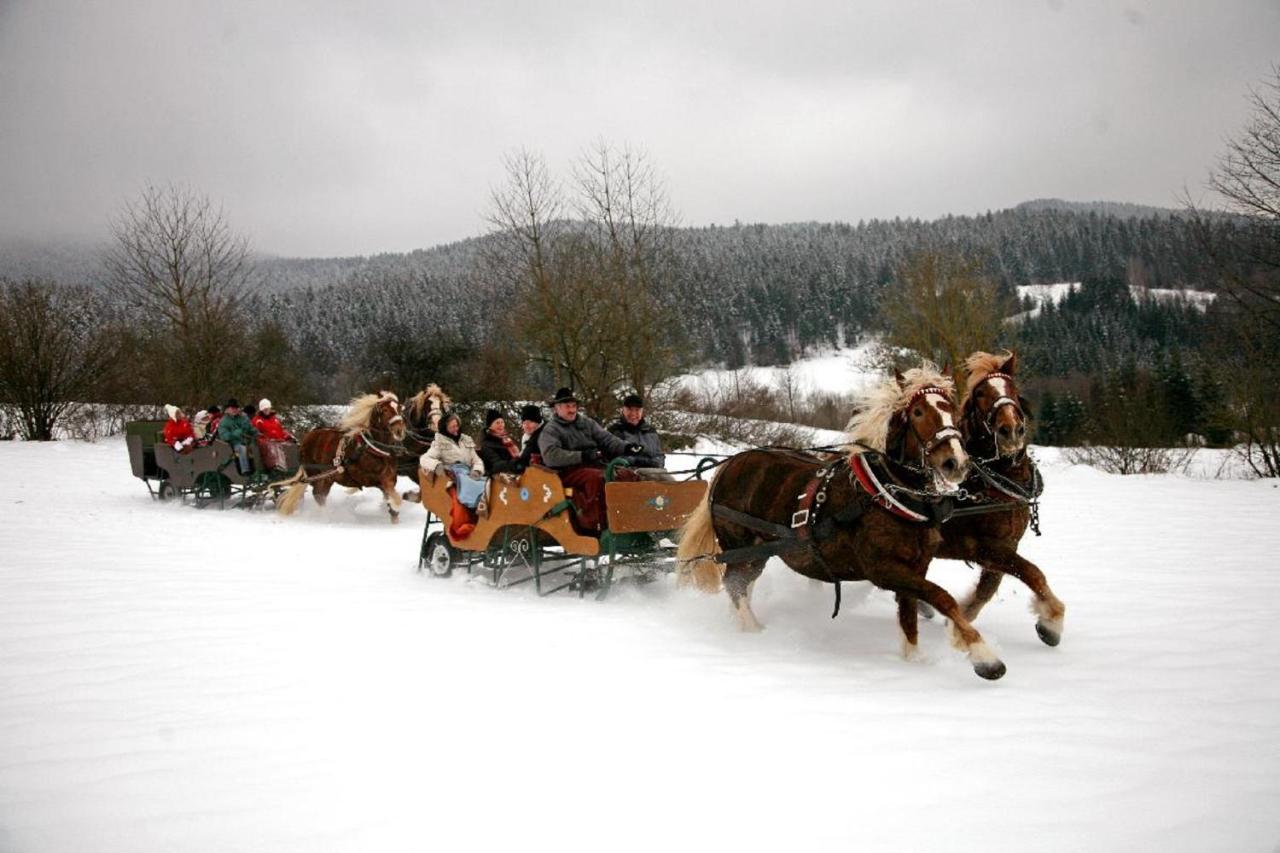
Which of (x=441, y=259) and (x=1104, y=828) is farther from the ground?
(x=441, y=259)

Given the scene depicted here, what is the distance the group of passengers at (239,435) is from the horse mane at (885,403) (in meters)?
10.7

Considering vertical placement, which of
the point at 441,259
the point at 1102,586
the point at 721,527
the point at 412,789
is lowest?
the point at 1102,586

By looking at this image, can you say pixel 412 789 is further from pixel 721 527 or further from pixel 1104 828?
pixel 721 527

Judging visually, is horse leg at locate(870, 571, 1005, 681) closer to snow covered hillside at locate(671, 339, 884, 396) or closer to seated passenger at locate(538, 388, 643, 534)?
seated passenger at locate(538, 388, 643, 534)

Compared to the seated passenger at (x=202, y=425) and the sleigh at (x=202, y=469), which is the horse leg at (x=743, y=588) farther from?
the seated passenger at (x=202, y=425)

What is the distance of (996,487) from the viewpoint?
16.1 feet

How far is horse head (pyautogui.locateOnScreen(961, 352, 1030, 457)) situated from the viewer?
4.77 meters

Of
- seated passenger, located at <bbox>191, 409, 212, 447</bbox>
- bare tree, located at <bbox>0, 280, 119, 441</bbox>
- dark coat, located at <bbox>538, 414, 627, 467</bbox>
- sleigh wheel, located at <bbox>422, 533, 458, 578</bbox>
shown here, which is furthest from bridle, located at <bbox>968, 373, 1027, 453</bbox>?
bare tree, located at <bbox>0, 280, 119, 441</bbox>

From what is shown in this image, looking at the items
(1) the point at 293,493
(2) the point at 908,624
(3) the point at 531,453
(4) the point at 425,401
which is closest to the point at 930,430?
(2) the point at 908,624

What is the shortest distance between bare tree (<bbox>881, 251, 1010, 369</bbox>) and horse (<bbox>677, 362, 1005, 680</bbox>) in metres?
16.4

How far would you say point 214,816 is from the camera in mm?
2891

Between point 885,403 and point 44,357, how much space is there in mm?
27446

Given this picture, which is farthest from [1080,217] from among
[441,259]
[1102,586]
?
[1102,586]

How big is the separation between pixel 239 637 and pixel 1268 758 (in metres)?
5.49
